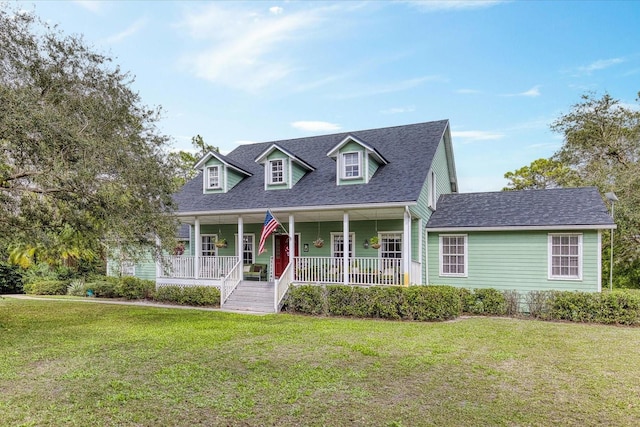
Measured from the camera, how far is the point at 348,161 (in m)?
14.9

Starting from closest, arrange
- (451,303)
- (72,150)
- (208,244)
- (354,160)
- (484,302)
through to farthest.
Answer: (72,150) < (451,303) < (484,302) < (354,160) < (208,244)

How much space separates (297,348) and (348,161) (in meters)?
8.70

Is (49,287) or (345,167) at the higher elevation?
(345,167)

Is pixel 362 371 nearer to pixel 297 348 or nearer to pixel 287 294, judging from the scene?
pixel 297 348

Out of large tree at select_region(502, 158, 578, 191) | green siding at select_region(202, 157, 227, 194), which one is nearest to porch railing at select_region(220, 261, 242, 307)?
green siding at select_region(202, 157, 227, 194)

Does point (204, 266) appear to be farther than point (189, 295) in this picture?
Yes

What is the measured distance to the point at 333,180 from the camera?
15.4 m

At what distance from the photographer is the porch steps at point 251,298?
13.6m

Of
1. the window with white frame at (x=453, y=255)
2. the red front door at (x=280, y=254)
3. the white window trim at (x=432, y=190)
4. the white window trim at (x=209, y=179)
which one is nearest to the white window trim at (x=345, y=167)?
the white window trim at (x=432, y=190)

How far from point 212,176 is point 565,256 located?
13.9 metres

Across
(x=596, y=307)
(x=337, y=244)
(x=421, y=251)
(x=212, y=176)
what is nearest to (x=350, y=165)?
(x=337, y=244)

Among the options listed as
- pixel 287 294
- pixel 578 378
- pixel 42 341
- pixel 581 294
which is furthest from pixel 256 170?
pixel 578 378

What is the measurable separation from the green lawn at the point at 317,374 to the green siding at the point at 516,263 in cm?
310

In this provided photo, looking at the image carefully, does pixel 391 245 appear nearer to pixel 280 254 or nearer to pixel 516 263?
pixel 516 263
